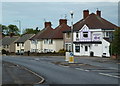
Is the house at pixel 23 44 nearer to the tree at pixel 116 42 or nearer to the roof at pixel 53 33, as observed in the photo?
the roof at pixel 53 33

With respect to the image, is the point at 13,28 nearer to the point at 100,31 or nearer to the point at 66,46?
the point at 66,46

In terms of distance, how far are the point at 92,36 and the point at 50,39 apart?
17005 millimetres

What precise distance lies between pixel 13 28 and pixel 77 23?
96309 millimetres

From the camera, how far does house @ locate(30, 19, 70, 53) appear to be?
75375 millimetres

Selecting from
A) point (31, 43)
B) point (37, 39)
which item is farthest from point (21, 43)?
point (37, 39)

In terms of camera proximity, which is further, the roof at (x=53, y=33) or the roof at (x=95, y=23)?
the roof at (x=53, y=33)

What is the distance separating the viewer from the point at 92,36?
61719mm

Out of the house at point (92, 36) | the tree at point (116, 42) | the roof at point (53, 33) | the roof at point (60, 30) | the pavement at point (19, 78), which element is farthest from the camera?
the roof at point (53, 33)

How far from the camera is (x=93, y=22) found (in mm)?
64688

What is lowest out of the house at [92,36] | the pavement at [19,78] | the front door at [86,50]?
the pavement at [19,78]

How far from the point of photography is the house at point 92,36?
192 feet

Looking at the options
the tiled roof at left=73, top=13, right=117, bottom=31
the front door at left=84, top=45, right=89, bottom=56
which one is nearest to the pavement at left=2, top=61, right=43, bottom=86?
the front door at left=84, top=45, right=89, bottom=56

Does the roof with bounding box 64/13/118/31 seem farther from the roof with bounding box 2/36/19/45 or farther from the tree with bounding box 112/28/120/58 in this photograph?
the roof with bounding box 2/36/19/45

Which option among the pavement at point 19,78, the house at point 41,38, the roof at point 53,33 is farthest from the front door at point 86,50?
the pavement at point 19,78
